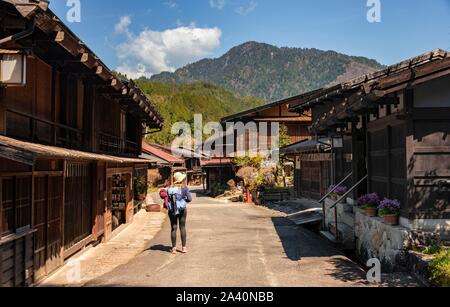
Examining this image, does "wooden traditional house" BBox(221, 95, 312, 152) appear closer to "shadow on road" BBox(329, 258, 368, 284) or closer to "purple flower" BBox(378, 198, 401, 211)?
"purple flower" BBox(378, 198, 401, 211)

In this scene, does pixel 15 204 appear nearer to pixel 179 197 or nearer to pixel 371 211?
pixel 179 197

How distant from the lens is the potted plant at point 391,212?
28.6ft

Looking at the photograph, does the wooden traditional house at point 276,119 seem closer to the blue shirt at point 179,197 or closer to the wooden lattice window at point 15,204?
the blue shirt at point 179,197

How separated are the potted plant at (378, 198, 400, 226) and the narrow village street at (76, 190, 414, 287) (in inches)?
45.5

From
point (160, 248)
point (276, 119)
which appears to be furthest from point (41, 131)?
point (276, 119)

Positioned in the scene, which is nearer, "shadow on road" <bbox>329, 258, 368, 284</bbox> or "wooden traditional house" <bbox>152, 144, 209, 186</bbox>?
"shadow on road" <bbox>329, 258, 368, 284</bbox>

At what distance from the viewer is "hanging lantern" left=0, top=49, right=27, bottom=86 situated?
20.5ft

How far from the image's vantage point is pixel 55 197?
8844mm

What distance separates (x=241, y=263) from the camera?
9219 millimetres

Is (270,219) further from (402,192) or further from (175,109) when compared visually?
(175,109)

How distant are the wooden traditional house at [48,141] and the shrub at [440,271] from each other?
589 centimetres

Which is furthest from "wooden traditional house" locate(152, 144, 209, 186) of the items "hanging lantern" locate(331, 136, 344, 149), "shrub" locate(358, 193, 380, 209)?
"shrub" locate(358, 193, 380, 209)

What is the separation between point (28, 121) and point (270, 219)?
42.1 feet
